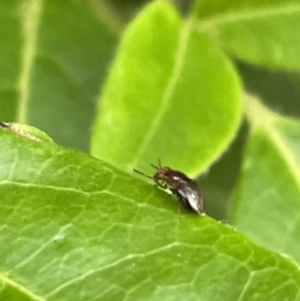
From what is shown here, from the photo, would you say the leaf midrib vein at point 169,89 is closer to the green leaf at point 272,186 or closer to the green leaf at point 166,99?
the green leaf at point 166,99

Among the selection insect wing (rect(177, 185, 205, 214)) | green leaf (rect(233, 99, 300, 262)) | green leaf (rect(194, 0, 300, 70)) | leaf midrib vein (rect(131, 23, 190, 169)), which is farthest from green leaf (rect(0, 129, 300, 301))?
green leaf (rect(194, 0, 300, 70))

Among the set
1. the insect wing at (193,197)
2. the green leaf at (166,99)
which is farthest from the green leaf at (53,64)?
the insect wing at (193,197)

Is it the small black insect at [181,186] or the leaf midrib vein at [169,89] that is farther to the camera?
the leaf midrib vein at [169,89]

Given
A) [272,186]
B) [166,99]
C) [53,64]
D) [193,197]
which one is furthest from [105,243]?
[53,64]

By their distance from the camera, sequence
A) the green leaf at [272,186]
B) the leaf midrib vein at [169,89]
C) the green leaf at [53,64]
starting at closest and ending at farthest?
the leaf midrib vein at [169,89] < the green leaf at [272,186] < the green leaf at [53,64]

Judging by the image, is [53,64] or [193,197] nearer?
[193,197]

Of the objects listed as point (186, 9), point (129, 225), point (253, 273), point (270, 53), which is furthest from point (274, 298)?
point (186, 9)

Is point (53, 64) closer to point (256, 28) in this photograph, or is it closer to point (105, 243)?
point (256, 28)
